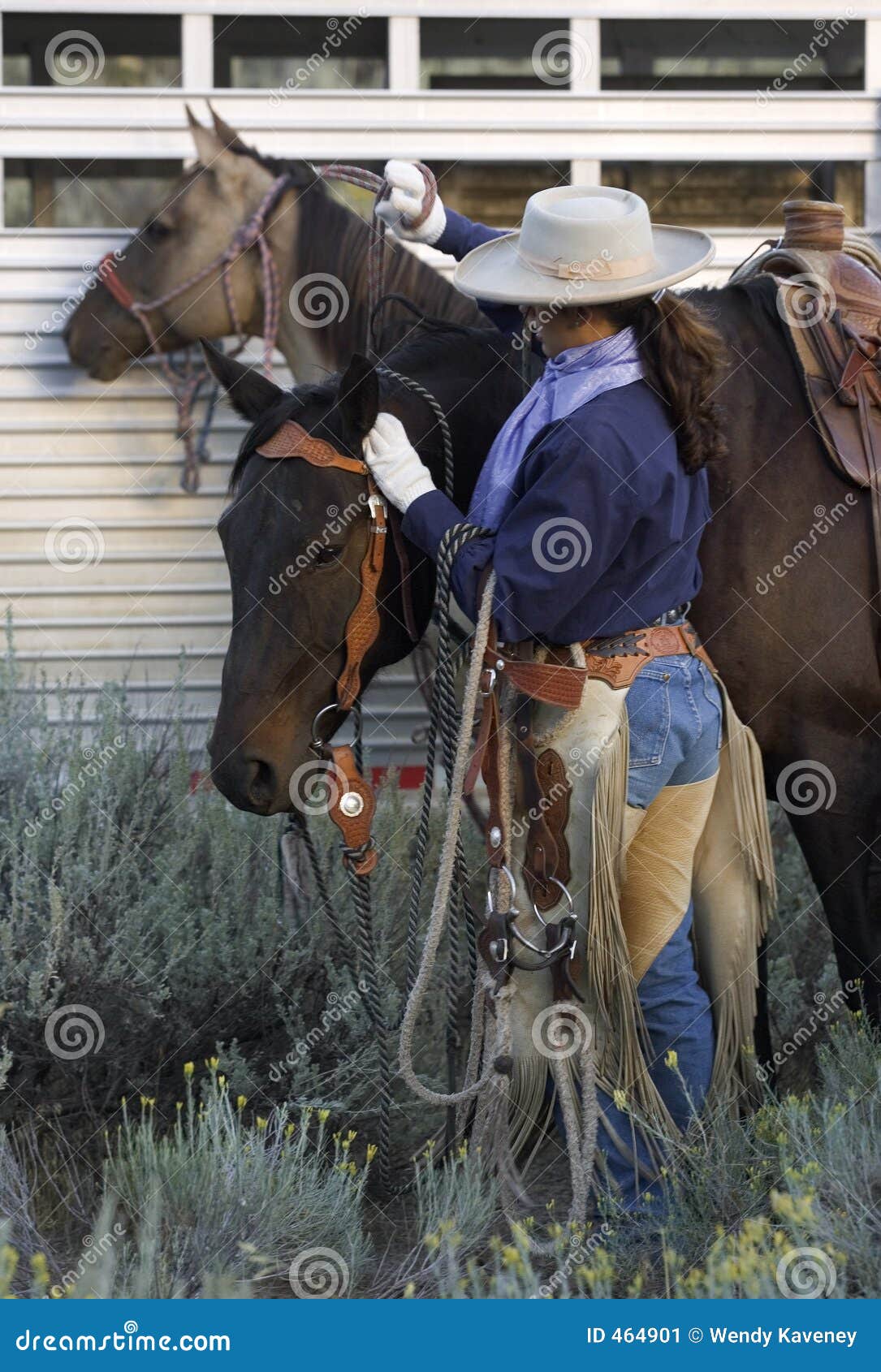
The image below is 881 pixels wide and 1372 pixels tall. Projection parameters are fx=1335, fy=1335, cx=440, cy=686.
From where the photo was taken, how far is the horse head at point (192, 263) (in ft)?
15.7

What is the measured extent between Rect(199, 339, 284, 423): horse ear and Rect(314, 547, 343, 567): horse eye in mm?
341

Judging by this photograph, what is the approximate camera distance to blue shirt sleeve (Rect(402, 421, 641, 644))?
7.44 feet

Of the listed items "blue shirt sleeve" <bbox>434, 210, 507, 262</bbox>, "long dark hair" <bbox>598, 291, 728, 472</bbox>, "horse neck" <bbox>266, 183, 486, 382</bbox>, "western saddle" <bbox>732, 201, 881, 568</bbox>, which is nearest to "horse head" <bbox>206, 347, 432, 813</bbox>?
"long dark hair" <bbox>598, 291, 728, 472</bbox>

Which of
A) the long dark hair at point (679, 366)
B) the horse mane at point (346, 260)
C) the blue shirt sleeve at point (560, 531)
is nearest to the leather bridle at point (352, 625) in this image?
the blue shirt sleeve at point (560, 531)

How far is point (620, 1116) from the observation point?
2600 millimetres

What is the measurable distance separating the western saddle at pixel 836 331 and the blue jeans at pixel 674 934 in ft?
1.94

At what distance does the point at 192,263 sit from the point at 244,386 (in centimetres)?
254

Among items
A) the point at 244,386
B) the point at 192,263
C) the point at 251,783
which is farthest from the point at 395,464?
the point at 192,263

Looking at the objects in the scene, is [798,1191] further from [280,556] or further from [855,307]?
[855,307]

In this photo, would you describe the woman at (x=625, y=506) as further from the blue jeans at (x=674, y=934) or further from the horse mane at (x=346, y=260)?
the horse mane at (x=346, y=260)

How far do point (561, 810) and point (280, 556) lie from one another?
2.32 ft

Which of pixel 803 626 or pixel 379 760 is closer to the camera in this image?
pixel 803 626

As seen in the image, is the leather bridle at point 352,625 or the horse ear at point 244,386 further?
the horse ear at point 244,386

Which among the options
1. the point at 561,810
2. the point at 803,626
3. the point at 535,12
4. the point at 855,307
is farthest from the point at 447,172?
the point at 561,810
